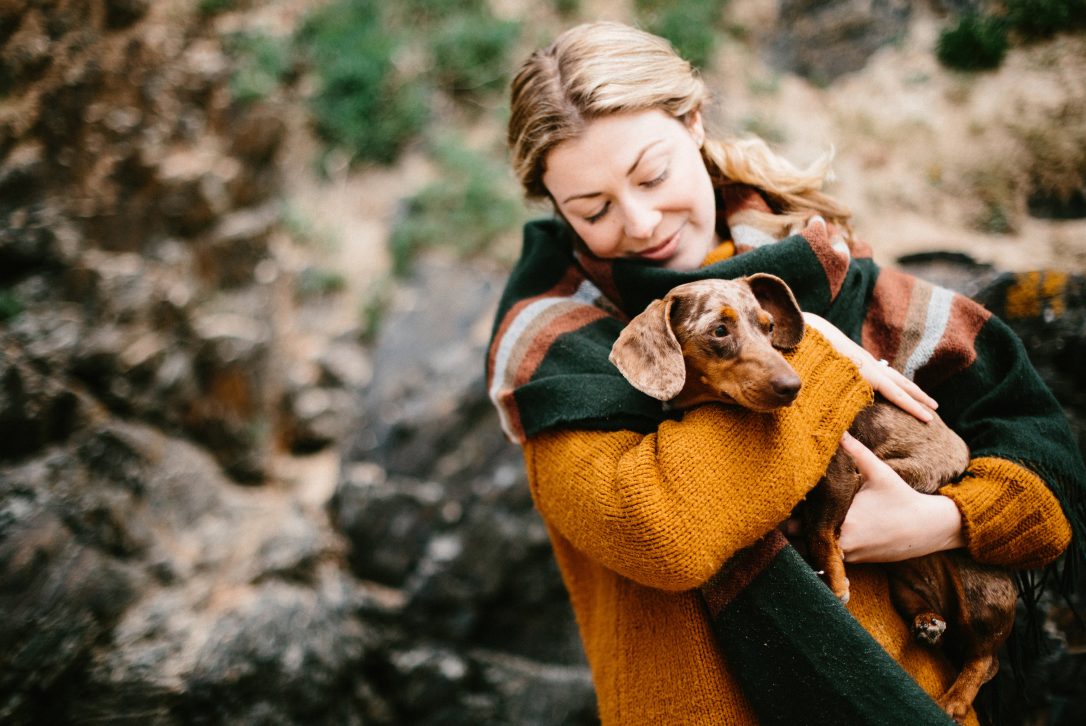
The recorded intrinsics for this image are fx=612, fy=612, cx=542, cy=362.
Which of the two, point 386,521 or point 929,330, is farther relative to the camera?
point 386,521

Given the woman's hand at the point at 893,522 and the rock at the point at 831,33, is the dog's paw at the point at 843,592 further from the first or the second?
the rock at the point at 831,33

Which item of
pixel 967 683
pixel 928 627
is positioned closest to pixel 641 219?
pixel 928 627

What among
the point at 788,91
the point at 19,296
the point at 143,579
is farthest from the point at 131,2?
the point at 788,91

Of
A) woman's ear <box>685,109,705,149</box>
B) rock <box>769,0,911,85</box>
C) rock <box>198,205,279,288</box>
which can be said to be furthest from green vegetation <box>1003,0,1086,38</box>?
rock <box>198,205,279,288</box>

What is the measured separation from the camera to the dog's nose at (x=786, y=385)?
57.7 inches

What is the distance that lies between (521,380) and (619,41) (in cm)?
110

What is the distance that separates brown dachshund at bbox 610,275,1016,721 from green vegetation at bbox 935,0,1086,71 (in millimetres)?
3010

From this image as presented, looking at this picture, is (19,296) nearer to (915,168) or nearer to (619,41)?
(619,41)

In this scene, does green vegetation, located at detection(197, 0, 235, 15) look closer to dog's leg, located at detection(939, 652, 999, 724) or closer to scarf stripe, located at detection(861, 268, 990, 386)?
scarf stripe, located at detection(861, 268, 990, 386)

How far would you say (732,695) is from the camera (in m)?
1.61

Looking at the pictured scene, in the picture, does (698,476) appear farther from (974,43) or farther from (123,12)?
(123,12)

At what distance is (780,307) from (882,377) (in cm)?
35

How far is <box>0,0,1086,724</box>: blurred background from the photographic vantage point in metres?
2.71

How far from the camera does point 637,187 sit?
5.83ft
